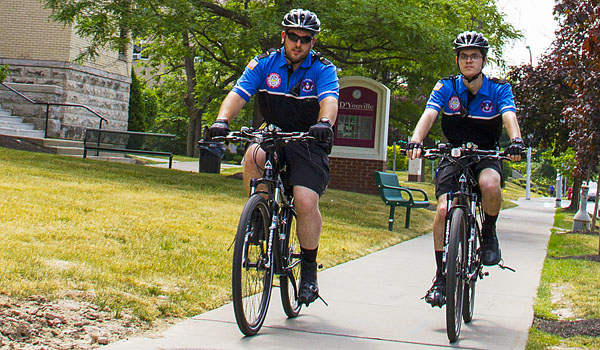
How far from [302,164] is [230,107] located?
59cm

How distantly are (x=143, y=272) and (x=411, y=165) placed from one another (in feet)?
114

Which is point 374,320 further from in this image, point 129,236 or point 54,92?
point 54,92

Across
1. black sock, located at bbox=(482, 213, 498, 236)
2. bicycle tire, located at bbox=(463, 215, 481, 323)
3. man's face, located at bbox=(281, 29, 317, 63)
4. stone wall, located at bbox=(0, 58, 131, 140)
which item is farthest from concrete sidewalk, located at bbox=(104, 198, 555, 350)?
stone wall, located at bbox=(0, 58, 131, 140)

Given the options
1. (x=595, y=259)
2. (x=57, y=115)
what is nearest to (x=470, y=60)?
(x=595, y=259)

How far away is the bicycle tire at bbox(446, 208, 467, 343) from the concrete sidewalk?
0.16 meters

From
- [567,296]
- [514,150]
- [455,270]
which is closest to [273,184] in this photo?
[455,270]

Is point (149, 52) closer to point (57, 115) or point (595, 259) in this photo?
point (57, 115)

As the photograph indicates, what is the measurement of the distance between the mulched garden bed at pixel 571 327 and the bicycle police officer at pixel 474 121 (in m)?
0.66

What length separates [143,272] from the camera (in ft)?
20.9

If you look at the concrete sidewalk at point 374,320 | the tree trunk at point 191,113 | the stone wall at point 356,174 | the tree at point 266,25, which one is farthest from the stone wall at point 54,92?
the concrete sidewalk at point 374,320

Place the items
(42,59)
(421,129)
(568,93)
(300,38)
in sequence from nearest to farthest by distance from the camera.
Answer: (300,38)
(421,129)
(568,93)
(42,59)

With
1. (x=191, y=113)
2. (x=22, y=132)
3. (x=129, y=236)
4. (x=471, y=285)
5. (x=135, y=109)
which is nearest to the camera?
(x=471, y=285)

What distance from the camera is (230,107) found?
16.6 feet

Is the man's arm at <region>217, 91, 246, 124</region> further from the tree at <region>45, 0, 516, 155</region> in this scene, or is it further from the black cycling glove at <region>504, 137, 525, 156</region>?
the tree at <region>45, 0, 516, 155</region>
